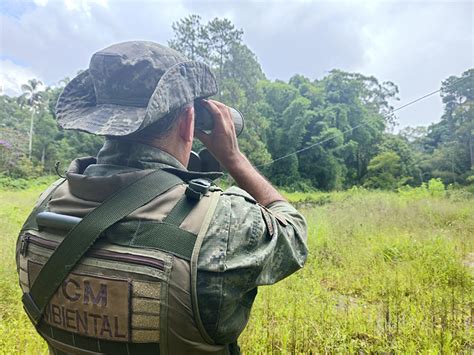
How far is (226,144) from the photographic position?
1.11 metres

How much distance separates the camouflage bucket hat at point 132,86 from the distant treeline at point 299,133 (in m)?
21.1

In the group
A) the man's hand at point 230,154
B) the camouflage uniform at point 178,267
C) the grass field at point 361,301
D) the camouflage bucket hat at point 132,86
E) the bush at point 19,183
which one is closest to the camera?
the camouflage uniform at point 178,267

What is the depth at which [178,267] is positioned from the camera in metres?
0.74

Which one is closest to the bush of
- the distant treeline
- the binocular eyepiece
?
the distant treeline

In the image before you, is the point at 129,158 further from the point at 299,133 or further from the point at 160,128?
the point at 299,133

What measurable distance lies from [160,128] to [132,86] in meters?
0.14

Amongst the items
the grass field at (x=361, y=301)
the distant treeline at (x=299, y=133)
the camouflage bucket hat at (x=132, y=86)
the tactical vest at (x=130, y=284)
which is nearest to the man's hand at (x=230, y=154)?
the camouflage bucket hat at (x=132, y=86)

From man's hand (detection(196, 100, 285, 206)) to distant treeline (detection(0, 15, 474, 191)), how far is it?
21.0m

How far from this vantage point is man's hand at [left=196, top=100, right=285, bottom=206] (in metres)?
1.07

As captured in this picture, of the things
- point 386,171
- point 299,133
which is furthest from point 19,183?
point 386,171

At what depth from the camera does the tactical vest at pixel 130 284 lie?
2.46ft

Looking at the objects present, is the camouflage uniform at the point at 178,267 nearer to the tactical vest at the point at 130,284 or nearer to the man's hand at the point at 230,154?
the tactical vest at the point at 130,284

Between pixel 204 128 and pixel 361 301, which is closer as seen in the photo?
pixel 204 128

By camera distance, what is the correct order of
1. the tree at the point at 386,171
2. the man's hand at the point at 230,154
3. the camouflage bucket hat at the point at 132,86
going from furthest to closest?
the tree at the point at 386,171
the man's hand at the point at 230,154
the camouflage bucket hat at the point at 132,86
